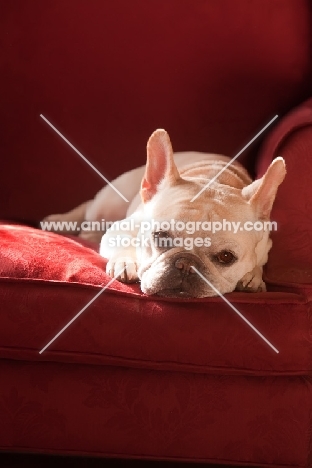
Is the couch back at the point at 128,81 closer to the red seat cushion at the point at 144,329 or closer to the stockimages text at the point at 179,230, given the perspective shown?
the stockimages text at the point at 179,230

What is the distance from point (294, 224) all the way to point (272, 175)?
0.48 ft

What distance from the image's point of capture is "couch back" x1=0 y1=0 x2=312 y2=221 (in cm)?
229

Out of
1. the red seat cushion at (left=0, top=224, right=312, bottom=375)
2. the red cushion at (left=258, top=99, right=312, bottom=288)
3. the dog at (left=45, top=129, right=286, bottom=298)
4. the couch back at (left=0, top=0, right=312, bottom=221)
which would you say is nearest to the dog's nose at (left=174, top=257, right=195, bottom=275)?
the dog at (left=45, top=129, right=286, bottom=298)

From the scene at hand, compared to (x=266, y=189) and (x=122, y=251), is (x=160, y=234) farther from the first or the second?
(x=266, y=189)

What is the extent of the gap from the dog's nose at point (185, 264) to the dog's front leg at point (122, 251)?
0.13m

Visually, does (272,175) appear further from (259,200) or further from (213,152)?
(213,152)

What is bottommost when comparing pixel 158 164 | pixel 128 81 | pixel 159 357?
pixel 159 357

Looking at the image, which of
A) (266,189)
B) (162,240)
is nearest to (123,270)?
(162,240)

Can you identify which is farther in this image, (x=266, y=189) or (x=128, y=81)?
(x=128, y=81)

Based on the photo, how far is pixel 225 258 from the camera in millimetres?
1644

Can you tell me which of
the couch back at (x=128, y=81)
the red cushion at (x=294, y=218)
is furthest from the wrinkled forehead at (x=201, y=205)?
the couch back at (x=128, y=81)

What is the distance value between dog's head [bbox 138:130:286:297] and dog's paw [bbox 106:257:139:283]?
0.08 ft

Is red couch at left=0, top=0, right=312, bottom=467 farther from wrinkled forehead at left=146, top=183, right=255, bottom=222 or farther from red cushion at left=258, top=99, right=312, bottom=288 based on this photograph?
wrinkled forehead at left=146, top=183, right=255, bottom=222

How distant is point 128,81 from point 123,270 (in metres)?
1.01
